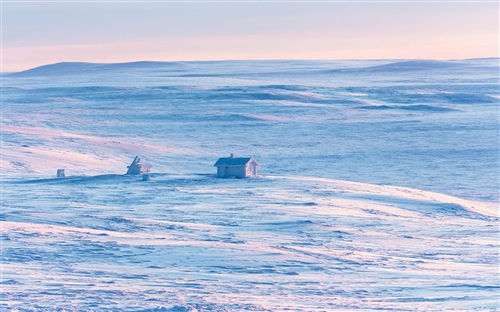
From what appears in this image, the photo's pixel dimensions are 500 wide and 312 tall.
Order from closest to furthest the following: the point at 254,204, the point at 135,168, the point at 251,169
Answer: the point at 254,204 < the point at 135,168 < the point at 251,169

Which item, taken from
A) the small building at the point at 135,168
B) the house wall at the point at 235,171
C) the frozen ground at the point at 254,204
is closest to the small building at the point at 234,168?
the house wall at the point at 235,171

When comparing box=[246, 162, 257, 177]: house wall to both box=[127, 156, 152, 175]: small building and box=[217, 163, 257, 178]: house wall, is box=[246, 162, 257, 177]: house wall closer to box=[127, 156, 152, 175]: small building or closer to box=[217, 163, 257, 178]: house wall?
box=[217, 163, 257, 178]: house wall

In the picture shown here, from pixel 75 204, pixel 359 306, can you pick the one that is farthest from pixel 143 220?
pixel 359 306

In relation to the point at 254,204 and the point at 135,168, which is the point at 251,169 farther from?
the point at 254,204

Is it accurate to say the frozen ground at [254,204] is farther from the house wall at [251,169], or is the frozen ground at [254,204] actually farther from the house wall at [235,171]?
the house wall at [251,169]

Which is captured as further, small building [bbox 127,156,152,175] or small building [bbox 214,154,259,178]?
small building [bbox 127,156,152,175]

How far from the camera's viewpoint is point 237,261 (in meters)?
18.5

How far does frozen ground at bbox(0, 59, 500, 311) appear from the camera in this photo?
15930 mm

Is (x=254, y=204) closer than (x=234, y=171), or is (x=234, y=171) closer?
(x=254, y=204)

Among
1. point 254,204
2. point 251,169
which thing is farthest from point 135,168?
point 254,204

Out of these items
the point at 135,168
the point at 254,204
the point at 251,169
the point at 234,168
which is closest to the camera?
the point at 254,204

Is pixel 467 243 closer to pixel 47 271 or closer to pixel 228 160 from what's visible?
pixel 47 271

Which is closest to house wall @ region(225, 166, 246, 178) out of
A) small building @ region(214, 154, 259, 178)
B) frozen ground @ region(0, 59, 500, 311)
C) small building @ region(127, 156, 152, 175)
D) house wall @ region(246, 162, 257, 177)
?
small building @ region(214, 154, 259, 178)

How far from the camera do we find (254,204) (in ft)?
88.0
